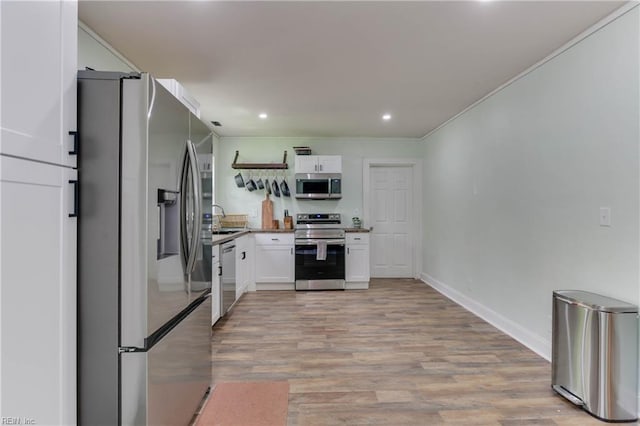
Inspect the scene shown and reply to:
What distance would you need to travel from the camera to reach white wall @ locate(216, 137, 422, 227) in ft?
17.9

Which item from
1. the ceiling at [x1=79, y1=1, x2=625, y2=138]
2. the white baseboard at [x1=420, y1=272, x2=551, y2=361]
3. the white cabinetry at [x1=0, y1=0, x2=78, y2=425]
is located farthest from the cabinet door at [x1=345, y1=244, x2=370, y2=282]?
the white cabinetry at [x1=0, y1=0, x2=78, y2=425]

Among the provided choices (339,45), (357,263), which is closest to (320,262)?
(357,263)

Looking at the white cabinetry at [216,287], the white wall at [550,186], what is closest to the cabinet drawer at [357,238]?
the white wall at [550,186]

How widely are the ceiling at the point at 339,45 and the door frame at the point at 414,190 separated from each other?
72.8 inches

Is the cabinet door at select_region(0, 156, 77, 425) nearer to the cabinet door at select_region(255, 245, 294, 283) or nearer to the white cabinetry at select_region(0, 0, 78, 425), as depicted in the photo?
the white cabinetry at select_region(0, 0, 78, 425)

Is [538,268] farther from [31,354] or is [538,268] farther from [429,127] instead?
[31,354]

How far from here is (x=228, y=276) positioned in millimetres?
3652

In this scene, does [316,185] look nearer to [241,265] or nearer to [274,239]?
[274,239]

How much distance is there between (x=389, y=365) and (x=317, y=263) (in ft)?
8.07

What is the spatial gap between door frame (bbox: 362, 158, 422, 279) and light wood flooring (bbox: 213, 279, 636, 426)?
5.33ft

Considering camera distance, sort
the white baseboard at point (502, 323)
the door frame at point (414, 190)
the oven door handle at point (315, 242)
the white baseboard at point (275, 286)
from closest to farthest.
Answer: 1. the white baseboard at point (502, 323)
2. the oven door handle at point (315, 242)
3. the white baseboard at point (275, 286)
4. the door frame at point (414, 190)

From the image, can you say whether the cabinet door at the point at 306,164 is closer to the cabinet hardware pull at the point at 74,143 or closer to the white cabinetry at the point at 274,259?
the white cabinetry at the point at 274,259

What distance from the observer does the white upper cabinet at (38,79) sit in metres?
0.87

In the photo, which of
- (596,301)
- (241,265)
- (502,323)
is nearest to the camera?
(596,301)
